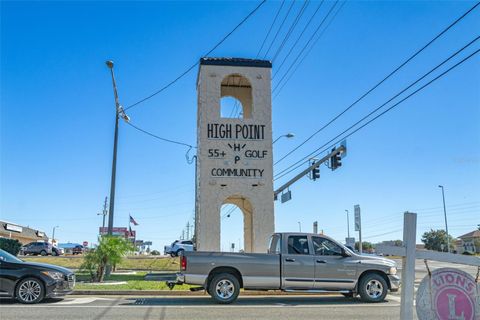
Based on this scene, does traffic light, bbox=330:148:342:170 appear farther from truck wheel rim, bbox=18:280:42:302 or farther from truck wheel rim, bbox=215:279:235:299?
truck wheel rim, bbox=18:280:42:302

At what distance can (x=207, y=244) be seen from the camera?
20.0 meters

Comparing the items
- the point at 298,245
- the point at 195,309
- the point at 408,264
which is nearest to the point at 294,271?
the point at 298,245

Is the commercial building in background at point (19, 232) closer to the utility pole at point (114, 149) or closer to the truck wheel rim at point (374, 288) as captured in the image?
the utility pole at point (114, 149)

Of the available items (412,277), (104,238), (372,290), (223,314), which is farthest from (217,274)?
(412,277)

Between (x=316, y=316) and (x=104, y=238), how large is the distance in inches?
408

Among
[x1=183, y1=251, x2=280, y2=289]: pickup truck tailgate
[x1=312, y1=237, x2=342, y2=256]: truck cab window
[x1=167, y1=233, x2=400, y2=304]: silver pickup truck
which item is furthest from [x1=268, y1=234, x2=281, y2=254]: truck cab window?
[x1=312, y1=237, x2=342, y2=256]: truck cab window

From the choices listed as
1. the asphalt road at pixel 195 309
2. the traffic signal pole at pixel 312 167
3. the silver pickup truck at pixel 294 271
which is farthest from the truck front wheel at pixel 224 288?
the traffic signal pole at pixel 312 167

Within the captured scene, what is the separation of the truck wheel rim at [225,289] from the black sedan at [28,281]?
13.6 ft

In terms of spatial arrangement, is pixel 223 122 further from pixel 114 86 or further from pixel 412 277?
pixel 412 277

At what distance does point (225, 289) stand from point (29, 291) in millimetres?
5003

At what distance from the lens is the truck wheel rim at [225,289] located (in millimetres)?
12453

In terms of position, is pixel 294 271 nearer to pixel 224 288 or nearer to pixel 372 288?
pixel 224 288

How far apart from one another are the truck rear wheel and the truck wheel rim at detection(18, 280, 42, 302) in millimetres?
8660

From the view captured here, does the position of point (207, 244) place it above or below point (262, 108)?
below
